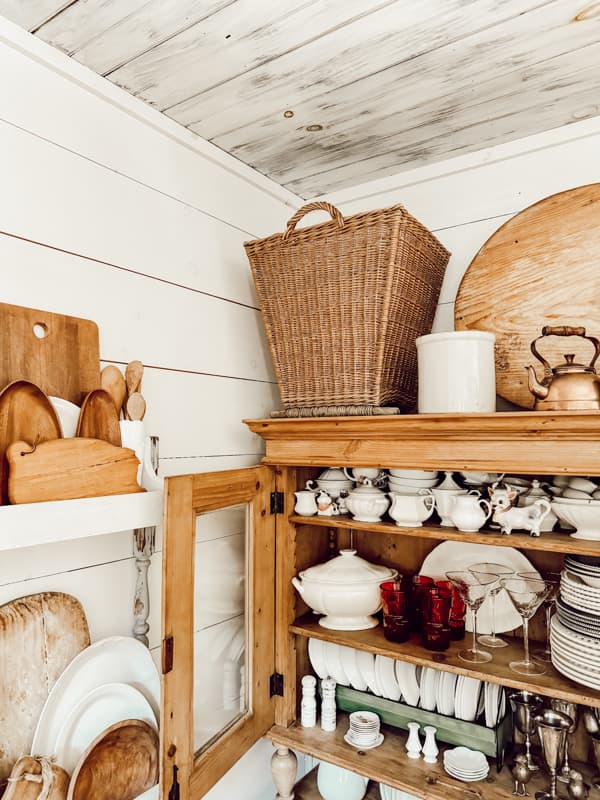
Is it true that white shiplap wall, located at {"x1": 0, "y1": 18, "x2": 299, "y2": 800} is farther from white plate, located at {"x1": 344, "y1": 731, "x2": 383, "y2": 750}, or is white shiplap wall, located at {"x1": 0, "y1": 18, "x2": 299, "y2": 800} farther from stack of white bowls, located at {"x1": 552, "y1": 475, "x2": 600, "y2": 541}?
stack of white bowls, located at {"x1": 552, "y1": 475, "x2": 600, "y2": 541}

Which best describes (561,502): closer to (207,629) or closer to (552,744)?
(552,744)

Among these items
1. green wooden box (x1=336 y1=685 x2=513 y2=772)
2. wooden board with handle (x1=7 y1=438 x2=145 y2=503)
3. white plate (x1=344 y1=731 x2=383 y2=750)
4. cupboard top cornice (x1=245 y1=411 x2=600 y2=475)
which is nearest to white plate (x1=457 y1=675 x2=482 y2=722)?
green wooden box (x1=336 y1=685 x2=513 y2=772)

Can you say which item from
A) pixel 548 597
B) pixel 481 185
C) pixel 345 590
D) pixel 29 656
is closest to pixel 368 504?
pixel 345 590

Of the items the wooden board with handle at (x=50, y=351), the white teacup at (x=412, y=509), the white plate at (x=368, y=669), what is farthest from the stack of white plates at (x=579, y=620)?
the wooden board with handle at (x=50, y=351)

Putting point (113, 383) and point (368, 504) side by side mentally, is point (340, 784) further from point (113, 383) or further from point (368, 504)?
point (113, 383)

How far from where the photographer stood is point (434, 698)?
1.53 metres

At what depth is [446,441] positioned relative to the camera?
1.34 metres

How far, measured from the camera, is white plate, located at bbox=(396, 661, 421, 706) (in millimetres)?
1562

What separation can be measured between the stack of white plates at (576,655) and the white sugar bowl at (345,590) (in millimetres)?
463

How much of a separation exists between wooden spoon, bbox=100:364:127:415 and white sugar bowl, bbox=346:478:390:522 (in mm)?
676

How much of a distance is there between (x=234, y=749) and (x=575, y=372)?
1.20 m

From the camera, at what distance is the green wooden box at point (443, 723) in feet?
4.64

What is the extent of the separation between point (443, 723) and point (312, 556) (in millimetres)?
572

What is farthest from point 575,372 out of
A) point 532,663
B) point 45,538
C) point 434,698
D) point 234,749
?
point 234,749
